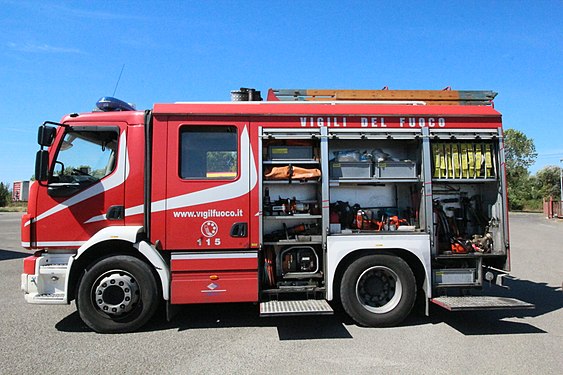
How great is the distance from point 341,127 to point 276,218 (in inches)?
65.1

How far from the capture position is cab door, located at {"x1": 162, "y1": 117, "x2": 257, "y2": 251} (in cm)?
569

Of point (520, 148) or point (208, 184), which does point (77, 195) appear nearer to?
point (208, 184)

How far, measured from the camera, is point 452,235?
21.1 feet

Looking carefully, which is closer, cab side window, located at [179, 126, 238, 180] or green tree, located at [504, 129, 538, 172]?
cab side window, located at [179, 126, 238, 180]

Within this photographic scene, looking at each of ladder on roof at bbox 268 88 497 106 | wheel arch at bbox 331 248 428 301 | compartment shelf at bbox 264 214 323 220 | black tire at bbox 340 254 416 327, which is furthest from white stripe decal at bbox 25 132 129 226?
black tire at bbox 340 254 416 327

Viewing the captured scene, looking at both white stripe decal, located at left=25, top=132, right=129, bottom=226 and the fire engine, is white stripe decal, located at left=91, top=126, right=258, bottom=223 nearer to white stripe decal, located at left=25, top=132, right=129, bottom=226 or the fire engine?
the fire engine

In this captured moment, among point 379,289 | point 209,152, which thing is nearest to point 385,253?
point 379,289

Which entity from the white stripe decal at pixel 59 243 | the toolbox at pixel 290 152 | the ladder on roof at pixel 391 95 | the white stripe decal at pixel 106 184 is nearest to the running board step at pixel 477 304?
the toolbox at pixel 290 152

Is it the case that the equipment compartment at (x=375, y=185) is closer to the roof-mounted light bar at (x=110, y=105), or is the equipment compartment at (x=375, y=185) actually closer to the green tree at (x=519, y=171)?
the roof-mounted light bar at (x=110, y=105)

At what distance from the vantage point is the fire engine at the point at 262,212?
18.3ft

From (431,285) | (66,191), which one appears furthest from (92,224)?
(431,285)

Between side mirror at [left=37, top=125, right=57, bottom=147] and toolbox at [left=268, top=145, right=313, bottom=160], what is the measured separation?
2.98 metres

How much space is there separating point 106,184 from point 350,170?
3521 millimetres

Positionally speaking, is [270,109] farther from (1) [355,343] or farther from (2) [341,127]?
(1) [355,343]
